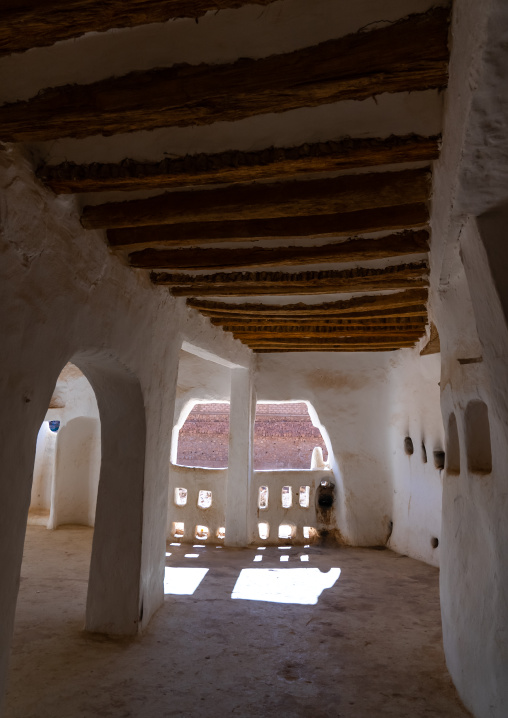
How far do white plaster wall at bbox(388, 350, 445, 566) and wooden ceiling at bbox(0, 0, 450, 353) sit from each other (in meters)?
2.04

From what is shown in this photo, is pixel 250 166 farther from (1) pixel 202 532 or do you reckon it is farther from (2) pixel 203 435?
(2) pixel 203 435

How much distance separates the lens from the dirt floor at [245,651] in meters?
2.53

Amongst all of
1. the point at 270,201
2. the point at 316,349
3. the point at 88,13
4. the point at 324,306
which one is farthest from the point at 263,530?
the point at 88,13

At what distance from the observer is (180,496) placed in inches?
268

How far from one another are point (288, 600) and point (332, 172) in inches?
141

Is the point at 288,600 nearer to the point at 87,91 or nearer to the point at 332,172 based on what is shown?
the point at 332,172

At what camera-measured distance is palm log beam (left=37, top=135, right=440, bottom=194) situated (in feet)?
5.97

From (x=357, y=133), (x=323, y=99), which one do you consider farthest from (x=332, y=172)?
(x=323, y=99)

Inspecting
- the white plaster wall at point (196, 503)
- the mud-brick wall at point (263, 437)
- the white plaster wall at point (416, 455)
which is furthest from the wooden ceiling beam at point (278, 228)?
the mud-brick wall at point (263, 437)

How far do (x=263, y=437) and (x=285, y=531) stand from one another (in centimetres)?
683

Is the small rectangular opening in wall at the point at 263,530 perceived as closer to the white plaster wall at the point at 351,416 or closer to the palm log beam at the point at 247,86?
the white plaster wall at the point at 351,416

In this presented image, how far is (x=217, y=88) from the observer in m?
1.54

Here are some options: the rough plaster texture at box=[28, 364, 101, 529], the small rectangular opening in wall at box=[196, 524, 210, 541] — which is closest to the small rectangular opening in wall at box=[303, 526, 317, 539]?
the small rectangular opening in wall at box=[196, 524, 210, 541]

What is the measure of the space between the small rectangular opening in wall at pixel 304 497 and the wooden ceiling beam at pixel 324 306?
324 cm
